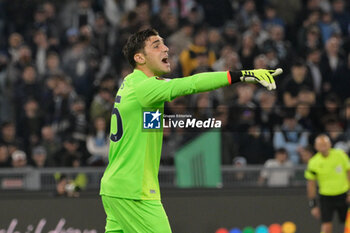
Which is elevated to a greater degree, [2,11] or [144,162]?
[2,11]

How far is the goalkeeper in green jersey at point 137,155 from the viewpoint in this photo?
598 centimetres

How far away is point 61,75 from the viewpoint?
13.0 metres

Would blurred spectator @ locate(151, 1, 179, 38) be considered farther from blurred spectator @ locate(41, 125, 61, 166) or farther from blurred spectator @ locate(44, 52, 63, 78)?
blurred spectator @ locate(41, 125, 61, 166)

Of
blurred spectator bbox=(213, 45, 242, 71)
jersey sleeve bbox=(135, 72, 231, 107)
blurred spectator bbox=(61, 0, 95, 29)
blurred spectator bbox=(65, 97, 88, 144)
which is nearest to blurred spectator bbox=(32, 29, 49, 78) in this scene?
blurred spectator bbox=(61, 0, 95, 29)

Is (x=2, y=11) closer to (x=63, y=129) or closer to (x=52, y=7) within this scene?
(x=52, y=7)

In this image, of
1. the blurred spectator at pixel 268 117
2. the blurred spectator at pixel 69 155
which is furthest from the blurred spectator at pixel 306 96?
the blurred spectator at pixel 69 155

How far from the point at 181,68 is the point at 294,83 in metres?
2.50

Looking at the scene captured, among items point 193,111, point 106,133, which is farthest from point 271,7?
point 193,111

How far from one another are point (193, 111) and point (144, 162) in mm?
1709

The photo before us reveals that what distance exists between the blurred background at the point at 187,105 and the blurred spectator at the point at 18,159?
0.01 meters

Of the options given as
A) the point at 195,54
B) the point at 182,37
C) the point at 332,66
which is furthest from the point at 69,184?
the point at 332,66

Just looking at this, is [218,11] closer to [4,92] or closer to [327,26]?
[327,26]

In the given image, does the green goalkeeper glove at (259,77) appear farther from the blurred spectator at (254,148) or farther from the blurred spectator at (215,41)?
the blurred spectator at (215,41)

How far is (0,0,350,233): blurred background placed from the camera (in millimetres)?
10219
